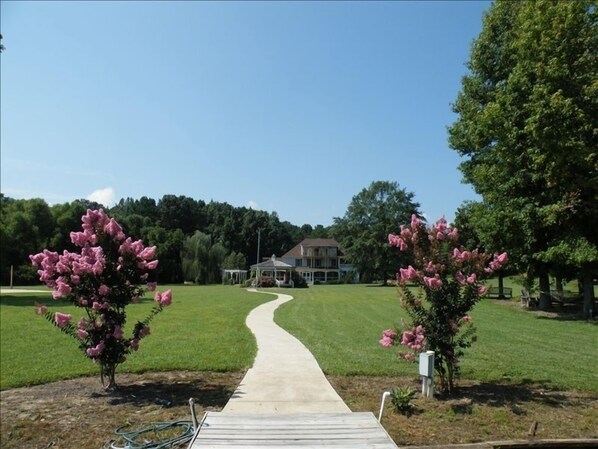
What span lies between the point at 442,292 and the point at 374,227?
2260 inches

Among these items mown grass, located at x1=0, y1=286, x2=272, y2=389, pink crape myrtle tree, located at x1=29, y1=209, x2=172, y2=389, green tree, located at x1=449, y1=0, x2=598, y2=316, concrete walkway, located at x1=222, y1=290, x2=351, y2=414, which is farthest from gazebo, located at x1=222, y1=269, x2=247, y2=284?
pink crape myrtle tree, located at x1=29, y1=209, x2=172, y2=389

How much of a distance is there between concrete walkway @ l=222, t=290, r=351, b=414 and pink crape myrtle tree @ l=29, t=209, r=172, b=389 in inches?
76.9

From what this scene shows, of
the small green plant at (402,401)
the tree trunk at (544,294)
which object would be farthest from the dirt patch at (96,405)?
the tree trunk at (544,294)

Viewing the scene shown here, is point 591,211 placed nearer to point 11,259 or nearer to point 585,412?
point 585,412

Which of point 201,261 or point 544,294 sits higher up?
point 201,261

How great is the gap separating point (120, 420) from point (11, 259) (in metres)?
58.9

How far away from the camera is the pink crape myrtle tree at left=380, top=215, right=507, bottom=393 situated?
704cm

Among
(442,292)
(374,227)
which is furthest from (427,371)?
(374,227)

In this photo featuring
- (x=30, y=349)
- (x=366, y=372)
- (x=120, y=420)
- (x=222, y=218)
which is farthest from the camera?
(x=222, y=218)

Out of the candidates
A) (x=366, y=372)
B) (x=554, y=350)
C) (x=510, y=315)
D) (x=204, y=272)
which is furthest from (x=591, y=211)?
(x=204, y=272)

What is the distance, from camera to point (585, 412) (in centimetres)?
645

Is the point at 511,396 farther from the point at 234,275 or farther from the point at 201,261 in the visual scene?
the point at 234,275

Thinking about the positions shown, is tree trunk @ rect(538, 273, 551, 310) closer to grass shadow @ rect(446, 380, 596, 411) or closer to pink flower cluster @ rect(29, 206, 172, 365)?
grass shadow @ rect(446, 380, 596, 411)

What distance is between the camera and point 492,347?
11.9 m
